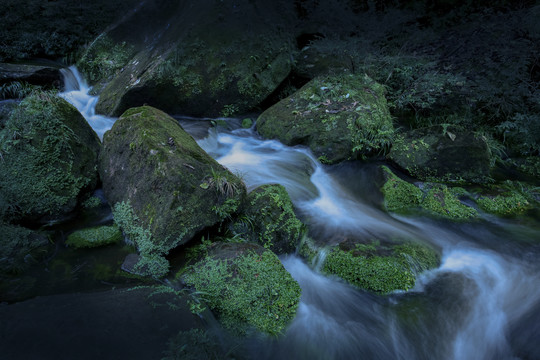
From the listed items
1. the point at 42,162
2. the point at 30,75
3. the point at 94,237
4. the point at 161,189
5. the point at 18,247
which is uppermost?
the point at 30,75

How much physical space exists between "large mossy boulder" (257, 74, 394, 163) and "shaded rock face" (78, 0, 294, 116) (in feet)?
4.25

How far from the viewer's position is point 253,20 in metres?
8.91

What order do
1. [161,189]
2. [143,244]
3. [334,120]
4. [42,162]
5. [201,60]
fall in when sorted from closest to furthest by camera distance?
1. [143,244]
2. [161,189]
3. [42,162]
4. [334,120]
5. [201,60]

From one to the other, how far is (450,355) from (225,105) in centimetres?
707

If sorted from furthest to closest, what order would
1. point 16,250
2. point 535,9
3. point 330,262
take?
point 535,9 < point 330,262 < point 16,250

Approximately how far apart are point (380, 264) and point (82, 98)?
8.99 meters

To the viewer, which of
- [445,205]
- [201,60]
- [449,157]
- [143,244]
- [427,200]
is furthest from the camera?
[201,60]

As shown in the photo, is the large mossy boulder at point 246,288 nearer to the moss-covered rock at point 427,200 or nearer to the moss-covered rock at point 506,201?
the moss-covered rock at point 427,200

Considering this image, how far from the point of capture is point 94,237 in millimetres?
3930

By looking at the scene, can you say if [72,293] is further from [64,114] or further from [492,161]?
[492,161]

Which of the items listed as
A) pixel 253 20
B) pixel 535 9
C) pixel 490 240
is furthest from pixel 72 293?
pixel 535 9

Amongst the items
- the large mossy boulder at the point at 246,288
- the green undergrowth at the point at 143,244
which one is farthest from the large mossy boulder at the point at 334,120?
the green undergrowth at the point at 143,244

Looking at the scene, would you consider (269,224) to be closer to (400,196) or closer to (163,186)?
(163,186)

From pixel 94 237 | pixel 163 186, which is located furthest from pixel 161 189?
pixel 94 237
